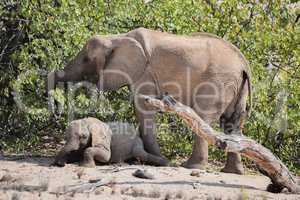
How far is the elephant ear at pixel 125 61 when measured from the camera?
10.2m

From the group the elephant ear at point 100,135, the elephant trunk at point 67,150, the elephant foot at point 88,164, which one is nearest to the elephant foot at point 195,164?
the elephant ear at point 100,135

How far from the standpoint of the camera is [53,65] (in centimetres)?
1185

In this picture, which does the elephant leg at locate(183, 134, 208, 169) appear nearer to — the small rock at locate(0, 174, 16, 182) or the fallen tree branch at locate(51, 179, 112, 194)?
the fallen tree branch at locate(51, 179, 112, 194)

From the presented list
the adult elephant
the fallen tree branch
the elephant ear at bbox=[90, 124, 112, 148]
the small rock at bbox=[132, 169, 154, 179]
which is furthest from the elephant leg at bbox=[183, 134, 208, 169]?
the fallen tree branch

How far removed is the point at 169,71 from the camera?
10195mm

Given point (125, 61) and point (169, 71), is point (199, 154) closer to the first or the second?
point (169, 71)

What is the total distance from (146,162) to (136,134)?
467mm

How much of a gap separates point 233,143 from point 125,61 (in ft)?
9.09

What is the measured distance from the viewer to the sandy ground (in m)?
7.82

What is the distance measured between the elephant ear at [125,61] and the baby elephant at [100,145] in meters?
0.77

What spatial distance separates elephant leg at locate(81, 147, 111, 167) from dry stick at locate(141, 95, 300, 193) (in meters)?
1.48

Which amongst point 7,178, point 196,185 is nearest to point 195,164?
point 196,185

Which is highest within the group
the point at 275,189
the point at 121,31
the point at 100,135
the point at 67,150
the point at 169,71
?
the point at 121,31

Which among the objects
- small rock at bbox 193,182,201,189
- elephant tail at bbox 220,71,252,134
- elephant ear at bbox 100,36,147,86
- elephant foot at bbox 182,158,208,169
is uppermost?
elephant ear at bbox 100,36,147,86
